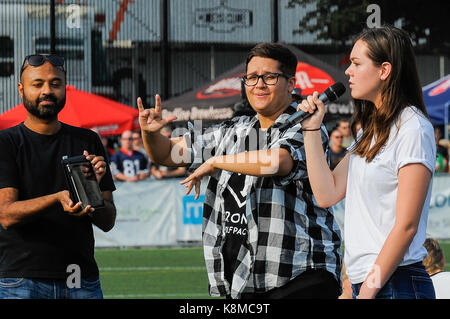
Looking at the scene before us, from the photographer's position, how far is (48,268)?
429cm

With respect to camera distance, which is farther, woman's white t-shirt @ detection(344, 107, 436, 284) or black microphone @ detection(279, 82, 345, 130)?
black microphone @ detection(279, 82, 345, 130)

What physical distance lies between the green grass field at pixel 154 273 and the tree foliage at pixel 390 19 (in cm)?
946

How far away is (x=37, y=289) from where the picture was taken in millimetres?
4262

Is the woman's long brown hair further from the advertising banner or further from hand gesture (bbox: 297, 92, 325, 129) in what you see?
the advertising banner

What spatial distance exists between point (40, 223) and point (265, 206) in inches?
45.1

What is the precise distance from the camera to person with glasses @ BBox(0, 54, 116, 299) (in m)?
4.26

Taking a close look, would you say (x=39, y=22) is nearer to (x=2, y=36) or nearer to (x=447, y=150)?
(x=2, y=36)

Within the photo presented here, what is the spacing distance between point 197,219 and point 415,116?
10742mm

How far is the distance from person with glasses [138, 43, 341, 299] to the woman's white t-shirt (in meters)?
0.61

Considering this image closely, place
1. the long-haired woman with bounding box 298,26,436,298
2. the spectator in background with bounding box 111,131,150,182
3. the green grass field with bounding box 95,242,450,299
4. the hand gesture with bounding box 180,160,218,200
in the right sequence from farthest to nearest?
the spectator in background with bounding box 111,131,150,182 → the green grass field with bounding box 95,242,450,299 → the hand gesture with bounding box 180,160,218,200 → the long-haired woman with bounding box 298,26,436,298

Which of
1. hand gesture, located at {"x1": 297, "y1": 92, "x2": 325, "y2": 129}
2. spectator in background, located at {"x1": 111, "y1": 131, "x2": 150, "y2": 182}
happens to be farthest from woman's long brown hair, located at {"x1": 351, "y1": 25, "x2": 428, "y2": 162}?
spectator in background, located at {"x1": 111, "y1": 131, "x2": 150, "y2": 182}

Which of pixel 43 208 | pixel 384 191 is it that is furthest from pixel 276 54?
pixel 43 208

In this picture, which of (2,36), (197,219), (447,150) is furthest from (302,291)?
(2,36)

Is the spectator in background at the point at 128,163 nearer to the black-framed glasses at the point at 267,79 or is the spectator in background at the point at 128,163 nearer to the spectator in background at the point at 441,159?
the spectator in background at the point at 441,159
